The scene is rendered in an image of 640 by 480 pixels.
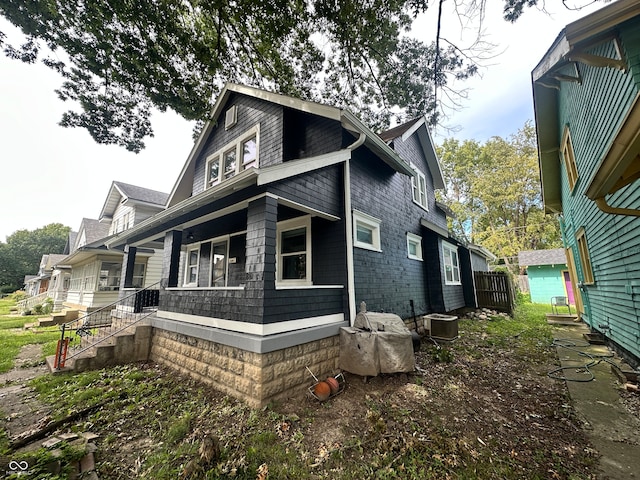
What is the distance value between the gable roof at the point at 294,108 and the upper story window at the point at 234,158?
868 mm

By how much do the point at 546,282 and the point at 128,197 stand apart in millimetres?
27617

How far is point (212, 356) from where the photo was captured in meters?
4.86

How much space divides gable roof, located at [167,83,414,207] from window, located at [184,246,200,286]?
8.89 feet

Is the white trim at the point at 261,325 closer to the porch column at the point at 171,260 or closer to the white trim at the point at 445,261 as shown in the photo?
the porch column at the point at 171,260

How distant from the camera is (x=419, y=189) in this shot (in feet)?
35.1

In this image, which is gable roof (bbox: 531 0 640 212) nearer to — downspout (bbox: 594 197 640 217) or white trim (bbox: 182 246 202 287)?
downspout (bbox: 594 197 640 217)

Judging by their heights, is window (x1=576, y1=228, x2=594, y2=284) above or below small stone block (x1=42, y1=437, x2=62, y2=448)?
above

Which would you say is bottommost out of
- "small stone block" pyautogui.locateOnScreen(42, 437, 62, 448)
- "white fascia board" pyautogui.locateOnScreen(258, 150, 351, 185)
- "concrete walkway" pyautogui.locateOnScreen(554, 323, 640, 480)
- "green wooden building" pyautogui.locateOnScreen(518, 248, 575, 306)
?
"small stone block" pyautogui.locateOnScreen(42, 437, 62, 448)

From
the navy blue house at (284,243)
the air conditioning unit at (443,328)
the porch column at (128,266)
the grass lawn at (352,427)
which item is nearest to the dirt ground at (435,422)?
the grass lawn at (352,427)

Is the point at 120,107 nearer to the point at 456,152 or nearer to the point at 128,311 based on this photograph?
the point at 128,311

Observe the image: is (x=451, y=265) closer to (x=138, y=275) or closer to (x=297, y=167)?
(x=297, y=167)

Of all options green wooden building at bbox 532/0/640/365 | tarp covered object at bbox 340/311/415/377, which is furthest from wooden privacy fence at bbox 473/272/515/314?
tarp covered object at bbox 340/311/415/377

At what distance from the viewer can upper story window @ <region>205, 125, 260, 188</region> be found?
25.4 feet

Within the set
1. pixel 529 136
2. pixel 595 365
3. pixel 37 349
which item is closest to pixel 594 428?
pixel 595 365
